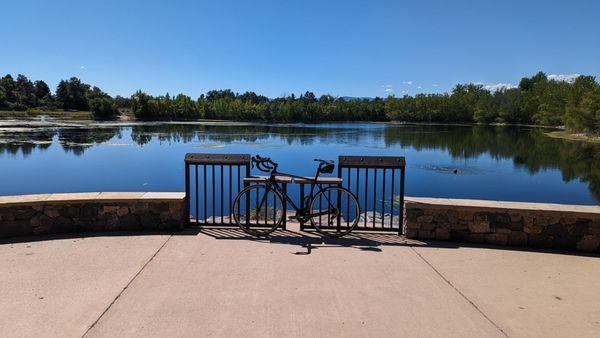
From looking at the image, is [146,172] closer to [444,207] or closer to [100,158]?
[100,158]

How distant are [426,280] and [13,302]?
11.3ft

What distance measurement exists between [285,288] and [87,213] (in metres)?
2.91

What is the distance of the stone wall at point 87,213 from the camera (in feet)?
16.4

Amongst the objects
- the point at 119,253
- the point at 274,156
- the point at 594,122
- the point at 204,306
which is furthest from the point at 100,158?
the point at 594,122

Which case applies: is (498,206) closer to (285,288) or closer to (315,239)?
(315,239)

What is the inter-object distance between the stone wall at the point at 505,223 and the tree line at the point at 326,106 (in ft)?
265

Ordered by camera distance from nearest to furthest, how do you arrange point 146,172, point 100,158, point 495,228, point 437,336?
point 437,336
point 495,228
point 146,172
point 100,158

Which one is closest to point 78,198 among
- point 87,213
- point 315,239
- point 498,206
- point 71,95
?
point 87,213

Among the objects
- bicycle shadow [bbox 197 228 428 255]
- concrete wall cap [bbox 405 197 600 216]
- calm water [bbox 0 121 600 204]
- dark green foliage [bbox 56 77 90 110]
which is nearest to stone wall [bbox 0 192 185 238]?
bicycle shadow [bbox 197 228 428 255]

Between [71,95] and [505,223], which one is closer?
[505,223]

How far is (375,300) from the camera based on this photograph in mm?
3559

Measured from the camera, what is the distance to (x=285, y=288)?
3748 mm

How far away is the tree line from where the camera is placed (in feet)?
292

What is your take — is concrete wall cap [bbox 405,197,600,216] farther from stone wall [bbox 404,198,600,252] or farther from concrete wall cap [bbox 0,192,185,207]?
concrete wall cap [bbox 0,192,185,207]
